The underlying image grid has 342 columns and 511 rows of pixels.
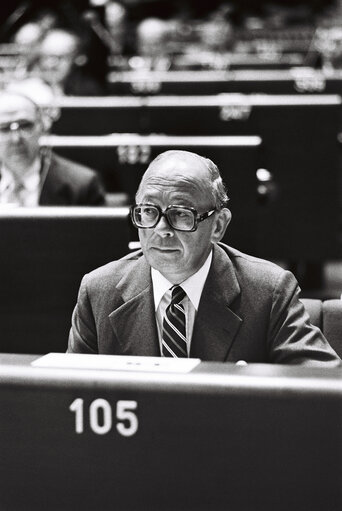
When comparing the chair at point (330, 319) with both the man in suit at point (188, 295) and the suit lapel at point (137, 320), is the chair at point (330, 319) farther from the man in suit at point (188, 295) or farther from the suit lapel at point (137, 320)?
the suit lapel at point (137, 320)

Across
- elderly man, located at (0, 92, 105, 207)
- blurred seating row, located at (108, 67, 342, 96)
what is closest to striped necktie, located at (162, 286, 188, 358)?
elderly man, located at (0, 92, 105, 207)

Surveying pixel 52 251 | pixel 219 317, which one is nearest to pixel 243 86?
pixel 52 251

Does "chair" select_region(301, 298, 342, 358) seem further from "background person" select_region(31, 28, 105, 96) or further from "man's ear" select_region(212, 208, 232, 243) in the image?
"background person" select_region(31, 28, 105, 96)

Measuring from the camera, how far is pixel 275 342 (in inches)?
73.1

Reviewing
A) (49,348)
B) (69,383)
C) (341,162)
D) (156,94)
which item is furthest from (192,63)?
(69,383)

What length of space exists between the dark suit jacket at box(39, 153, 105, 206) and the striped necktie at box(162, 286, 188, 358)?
1.95 m

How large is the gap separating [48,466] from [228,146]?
10.9 ft

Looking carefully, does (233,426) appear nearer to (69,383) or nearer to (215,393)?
(215,393)

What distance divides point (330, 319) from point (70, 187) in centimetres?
183

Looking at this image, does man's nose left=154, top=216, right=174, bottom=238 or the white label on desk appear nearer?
the white label on desk

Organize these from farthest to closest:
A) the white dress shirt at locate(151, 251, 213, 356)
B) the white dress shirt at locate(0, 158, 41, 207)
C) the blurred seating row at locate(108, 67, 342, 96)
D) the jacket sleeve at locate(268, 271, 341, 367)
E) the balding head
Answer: the balding head → the blurred seating row at locate(108, 67, 342, 96) → the white dress shirt at locate(0, 158, 41, 207) → the white dress shirt at locate(151, 251, 213, 356) → the jacket sleeve at locate(268, 271, 341, 367)

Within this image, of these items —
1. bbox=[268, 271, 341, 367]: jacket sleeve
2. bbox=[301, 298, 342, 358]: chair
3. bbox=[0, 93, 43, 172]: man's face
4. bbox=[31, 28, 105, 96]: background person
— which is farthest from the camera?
bbox=[31, 28, 105, 96]: background person

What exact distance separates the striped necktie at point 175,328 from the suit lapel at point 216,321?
23 mm

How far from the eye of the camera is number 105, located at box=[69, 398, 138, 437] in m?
0.86
